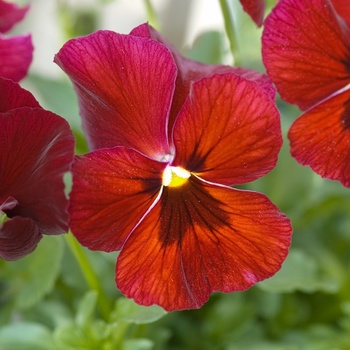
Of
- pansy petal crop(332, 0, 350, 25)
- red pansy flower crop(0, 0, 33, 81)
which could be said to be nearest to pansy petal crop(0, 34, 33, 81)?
red pansy flower crop(0, 0, 33, 81)

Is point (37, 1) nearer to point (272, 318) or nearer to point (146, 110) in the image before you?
point (272, 318)

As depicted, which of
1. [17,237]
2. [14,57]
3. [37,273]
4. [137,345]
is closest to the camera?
[17,237]

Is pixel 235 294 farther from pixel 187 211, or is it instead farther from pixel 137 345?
pixel 187 211

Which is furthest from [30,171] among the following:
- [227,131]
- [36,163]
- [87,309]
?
[87,309]

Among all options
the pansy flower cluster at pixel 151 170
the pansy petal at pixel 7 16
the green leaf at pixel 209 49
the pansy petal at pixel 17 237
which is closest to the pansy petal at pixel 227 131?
the pansy flower cluster at pixel 151 170

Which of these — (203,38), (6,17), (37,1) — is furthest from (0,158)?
(37,1)

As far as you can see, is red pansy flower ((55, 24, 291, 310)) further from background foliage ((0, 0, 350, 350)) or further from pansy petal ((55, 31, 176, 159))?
background foliage ((0, 0, 350, 350))

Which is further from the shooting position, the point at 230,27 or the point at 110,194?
the point at 230,27
